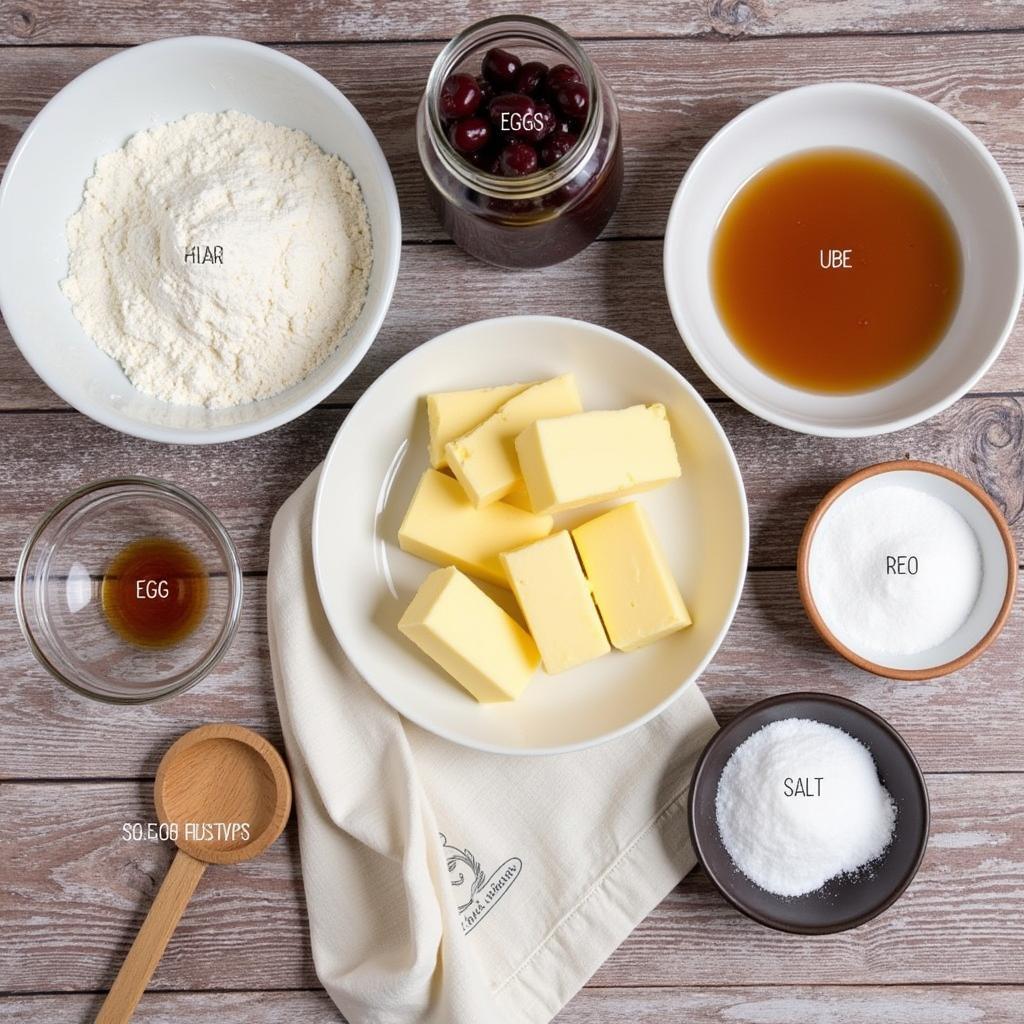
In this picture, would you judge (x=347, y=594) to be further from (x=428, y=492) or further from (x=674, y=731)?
(x=674, y=731)

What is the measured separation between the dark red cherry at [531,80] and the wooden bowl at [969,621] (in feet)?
2.11

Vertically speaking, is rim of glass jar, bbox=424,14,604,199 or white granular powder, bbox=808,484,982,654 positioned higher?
rim of glass jar, bbox=424,14,604,199

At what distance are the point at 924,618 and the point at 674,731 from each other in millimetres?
373

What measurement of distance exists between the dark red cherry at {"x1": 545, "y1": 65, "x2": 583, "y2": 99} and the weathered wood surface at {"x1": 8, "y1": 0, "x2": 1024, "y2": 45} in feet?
0.86

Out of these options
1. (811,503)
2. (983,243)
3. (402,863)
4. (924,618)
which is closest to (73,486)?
(402,863)

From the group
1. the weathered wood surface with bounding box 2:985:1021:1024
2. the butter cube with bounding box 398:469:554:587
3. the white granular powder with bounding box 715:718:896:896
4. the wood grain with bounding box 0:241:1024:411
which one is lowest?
the weathered wood surface with bounding box 2:985:1021:1024

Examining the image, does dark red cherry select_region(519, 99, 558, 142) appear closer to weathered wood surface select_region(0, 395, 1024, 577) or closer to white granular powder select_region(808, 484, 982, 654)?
weathered wood surface select_region(0, 395, 1024, 577)

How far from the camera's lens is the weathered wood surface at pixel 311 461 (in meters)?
1.41

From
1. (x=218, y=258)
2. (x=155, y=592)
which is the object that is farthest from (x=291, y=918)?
(x=218, y=258)

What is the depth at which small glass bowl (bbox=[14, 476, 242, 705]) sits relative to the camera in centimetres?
136

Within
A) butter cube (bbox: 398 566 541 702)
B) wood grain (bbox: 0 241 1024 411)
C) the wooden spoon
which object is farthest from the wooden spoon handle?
wood grain (bbox: 0 241 1024 411)

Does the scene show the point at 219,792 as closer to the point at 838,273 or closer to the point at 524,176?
the point at 524,176

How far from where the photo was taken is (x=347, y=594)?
4.43ft

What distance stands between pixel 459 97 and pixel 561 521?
0.56 meters
